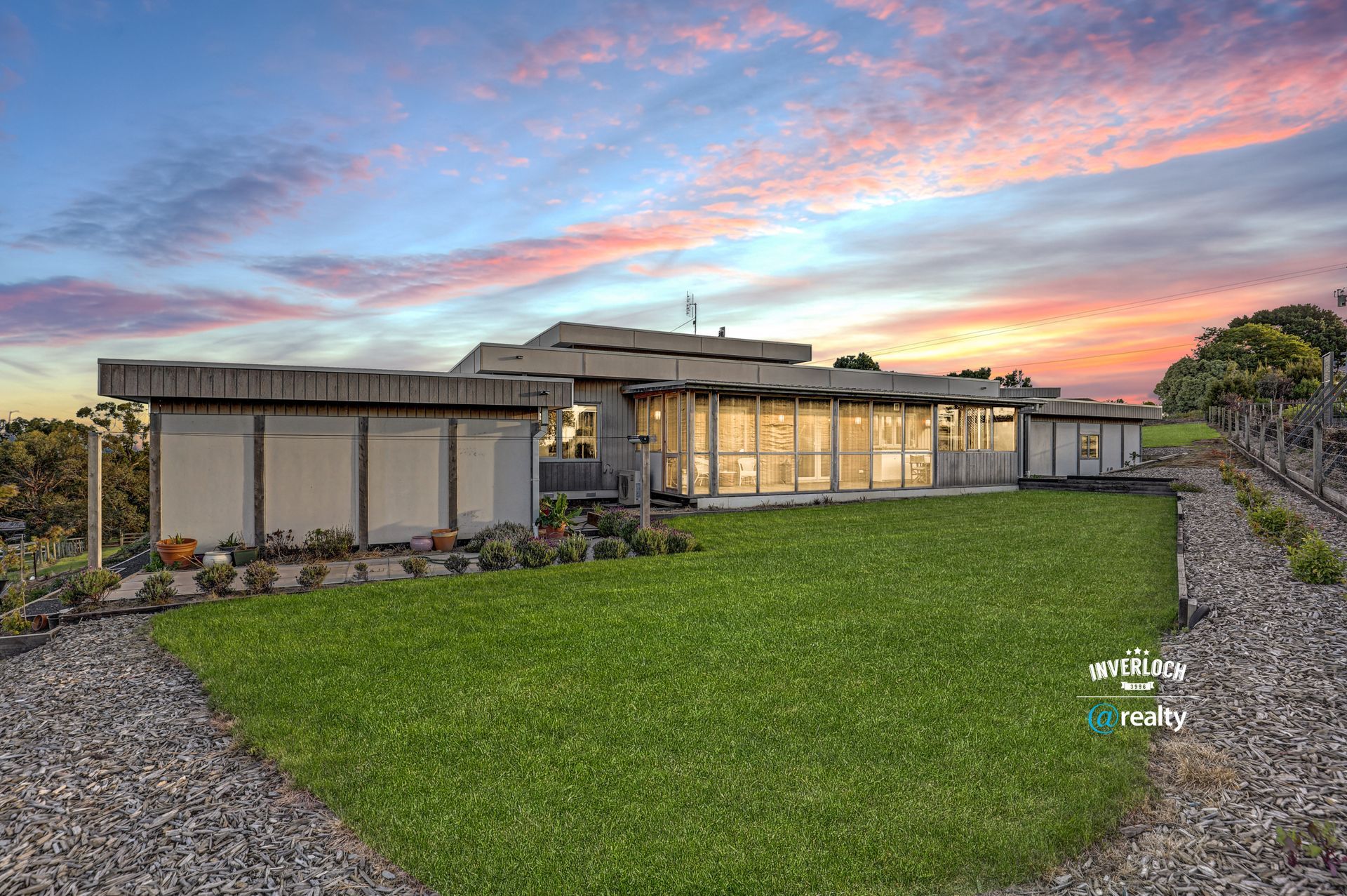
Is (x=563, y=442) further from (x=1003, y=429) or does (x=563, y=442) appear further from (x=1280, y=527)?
(x=1003, y=429)

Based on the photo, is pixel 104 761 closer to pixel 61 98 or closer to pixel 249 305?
pixel 61 98

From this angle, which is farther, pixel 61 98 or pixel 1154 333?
pixel 1154 333

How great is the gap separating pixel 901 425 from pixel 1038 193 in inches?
295

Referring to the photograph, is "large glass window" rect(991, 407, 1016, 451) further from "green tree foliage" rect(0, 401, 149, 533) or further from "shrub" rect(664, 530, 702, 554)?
"green tree foliage" rect(0, 401, 149, 533)

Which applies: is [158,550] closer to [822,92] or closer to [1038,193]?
[822,92]

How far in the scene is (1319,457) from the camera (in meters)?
12.4

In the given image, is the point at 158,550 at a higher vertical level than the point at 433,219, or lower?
lower

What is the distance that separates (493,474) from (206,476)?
15.2 ft

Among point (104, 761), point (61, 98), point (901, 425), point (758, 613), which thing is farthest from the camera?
point (901, 425)

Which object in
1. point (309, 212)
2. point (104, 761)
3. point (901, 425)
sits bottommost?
point (104, 761)

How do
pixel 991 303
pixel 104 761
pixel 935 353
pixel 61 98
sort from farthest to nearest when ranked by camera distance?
pixel 935 353 → pixel 991 303 → pixel 61 98 → pixel 104 761

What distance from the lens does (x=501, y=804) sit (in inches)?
139

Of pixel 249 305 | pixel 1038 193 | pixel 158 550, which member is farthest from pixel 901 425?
pixel 249 305

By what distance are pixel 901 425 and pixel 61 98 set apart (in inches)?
833
